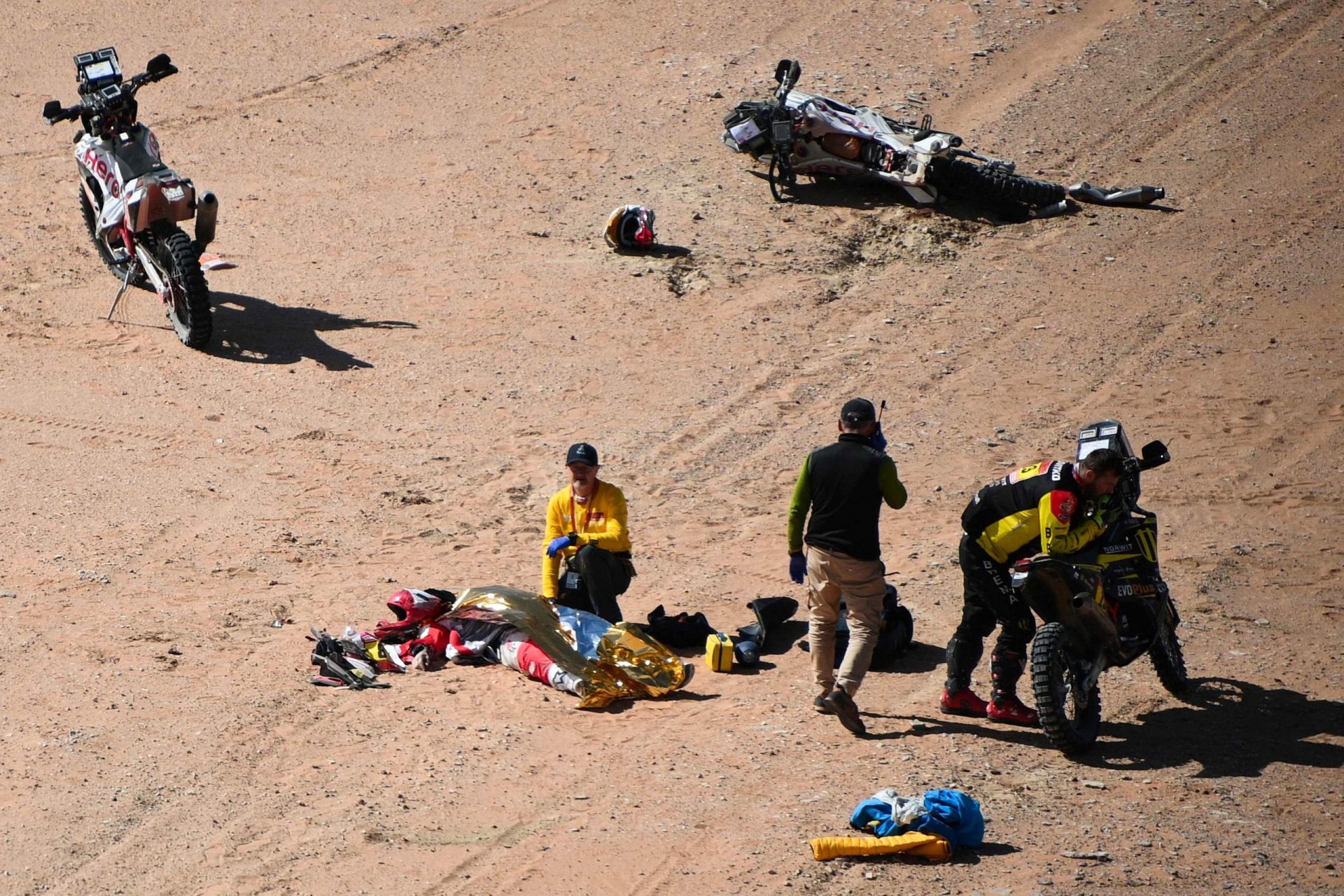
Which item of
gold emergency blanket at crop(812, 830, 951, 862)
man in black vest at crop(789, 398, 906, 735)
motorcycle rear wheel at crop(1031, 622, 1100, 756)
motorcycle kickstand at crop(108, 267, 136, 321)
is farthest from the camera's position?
motorcycle kickstand at crop(108, 267, 136, 321)

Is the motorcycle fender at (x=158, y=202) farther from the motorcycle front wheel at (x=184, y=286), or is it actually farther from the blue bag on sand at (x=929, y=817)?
the blue bag on sand at (x=929, y=817)

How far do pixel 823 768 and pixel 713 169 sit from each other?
1129cm

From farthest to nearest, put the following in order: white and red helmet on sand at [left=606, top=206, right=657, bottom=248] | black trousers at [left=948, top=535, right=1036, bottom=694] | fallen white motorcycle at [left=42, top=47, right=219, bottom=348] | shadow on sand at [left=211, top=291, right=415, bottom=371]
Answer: white and red helmet on sand at [left=606, top=206, right=657, bottom=248] → shadow on sand at [left=211, top=291, right=415, bottom=371] → fallen white motorcycle at [left=42, top=47, right=219, bottom=348] → black trousers at [left=948, top=535, right=1036, bottom=694]

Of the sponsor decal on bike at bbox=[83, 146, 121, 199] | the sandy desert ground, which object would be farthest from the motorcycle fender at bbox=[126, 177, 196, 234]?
the sandy desert ground

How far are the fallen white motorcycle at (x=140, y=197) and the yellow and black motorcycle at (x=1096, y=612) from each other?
355 inches

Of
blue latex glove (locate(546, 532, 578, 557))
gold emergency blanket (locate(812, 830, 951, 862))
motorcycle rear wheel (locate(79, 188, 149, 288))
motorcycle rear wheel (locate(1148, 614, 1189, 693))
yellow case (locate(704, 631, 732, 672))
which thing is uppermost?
motorcycle rear wheel (locate(79, 188, 149, 288))

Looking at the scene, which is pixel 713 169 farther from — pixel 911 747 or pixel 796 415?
pixel 911 747

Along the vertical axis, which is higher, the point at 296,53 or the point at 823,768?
the point at 296,53

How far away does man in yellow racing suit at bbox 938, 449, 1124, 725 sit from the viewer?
7184mm

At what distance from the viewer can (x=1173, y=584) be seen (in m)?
9.47

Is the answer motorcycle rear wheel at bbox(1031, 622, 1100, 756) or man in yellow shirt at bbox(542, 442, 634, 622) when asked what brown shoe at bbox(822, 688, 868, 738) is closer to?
motorcycle rear wheel at bbox(1031, 622, 1100, 756)

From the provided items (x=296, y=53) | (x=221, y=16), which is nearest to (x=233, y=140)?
(x=296, y=53)

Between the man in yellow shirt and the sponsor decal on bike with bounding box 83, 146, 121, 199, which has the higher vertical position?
the sponsor decal on bike with bounding box 83, 146, 121, 199

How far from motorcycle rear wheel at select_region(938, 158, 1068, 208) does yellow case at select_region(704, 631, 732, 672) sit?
8.80 metres
